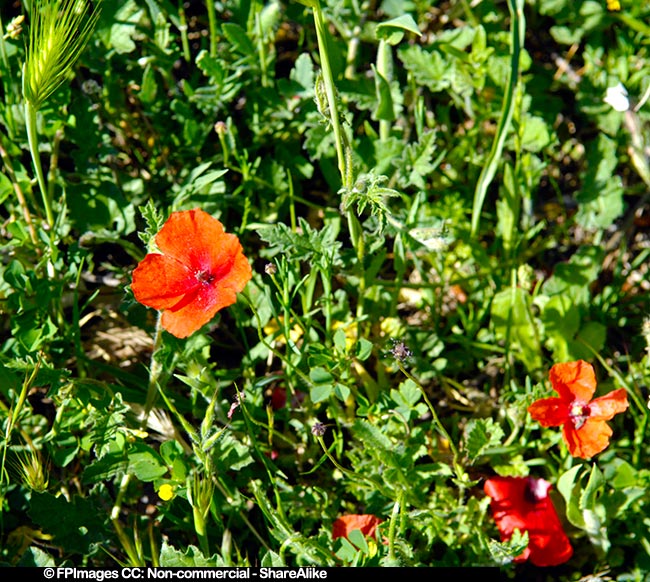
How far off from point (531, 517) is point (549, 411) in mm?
390

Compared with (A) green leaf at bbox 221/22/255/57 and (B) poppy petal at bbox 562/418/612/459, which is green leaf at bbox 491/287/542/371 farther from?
(A) green leaf at bbox 221/22/255/57

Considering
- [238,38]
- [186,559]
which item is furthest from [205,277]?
[238,38]

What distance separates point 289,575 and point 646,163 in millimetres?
2183

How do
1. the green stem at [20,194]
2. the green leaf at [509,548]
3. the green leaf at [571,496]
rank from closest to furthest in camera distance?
the green leaf at [509,548] → the green leaf at [571,496] → the green stem at [20,194]

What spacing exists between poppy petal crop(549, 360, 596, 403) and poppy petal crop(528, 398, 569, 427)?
4 centimetres

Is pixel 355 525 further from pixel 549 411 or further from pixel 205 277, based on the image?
pixel 205 277

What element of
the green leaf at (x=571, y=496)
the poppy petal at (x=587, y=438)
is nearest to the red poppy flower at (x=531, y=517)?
the green leaf at (x=571, y=496)

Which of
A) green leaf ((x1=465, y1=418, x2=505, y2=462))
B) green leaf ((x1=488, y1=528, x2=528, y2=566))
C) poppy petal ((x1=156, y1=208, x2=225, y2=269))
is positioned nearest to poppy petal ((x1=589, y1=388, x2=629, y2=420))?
green leaf ((x1=465, y1=418, x2=505, y2=462))

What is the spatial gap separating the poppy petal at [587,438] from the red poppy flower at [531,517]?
286 mm

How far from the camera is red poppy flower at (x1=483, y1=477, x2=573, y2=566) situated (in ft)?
7.77

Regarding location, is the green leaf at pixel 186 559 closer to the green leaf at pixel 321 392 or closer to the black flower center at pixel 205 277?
the green leaf at pixel 321 392

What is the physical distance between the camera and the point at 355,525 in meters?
2.32

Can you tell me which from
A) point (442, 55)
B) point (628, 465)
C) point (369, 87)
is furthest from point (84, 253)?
point (628, 465)

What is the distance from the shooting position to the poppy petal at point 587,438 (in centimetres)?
224
